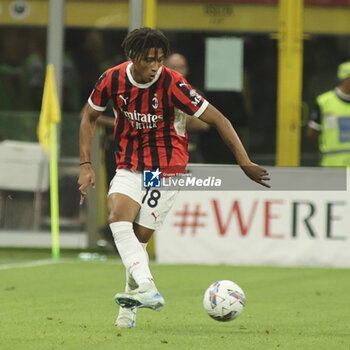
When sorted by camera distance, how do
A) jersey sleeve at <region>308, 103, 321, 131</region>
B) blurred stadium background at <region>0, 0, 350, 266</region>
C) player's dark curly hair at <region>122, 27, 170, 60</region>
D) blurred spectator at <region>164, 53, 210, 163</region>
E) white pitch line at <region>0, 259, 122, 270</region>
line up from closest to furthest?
player's dark curly hair at <region>122, 27, 170, 60</region> → white pitch line at <region>0, 259, 122, 270</region> → blurred spectator at <region>164, 53, 210, 163</region> → jersey sleeve at <region>308, 103, 321, 131</region> → blurred stadium background at <region>0, 0, 350, 266</region>

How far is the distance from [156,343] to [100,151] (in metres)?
6.93

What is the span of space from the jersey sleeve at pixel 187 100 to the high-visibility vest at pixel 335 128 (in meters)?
5.92

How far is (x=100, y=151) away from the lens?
12.8m

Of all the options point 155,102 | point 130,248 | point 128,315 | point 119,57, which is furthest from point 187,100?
point 119,57

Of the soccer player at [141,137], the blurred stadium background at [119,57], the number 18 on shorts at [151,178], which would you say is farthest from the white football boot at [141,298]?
the blurred stadium background at [119,57]

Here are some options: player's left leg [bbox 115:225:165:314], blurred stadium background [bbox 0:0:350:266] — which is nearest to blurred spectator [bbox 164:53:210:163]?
blurred stadium background [bbox 0:0:350:266]

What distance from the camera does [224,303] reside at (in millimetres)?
→ 6480

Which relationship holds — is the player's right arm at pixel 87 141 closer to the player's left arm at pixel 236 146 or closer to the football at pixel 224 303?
the player's left arm at pixel 236 146

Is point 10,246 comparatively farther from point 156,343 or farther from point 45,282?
point 156,343

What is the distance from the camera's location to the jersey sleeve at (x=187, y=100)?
21.1ft

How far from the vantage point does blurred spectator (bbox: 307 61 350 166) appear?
12156mm

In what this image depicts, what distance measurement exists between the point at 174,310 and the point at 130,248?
1.53 meters

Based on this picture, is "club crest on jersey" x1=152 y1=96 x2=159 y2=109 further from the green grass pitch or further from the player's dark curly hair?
the green grass pitch

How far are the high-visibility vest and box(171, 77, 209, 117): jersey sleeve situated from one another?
5920 mm
